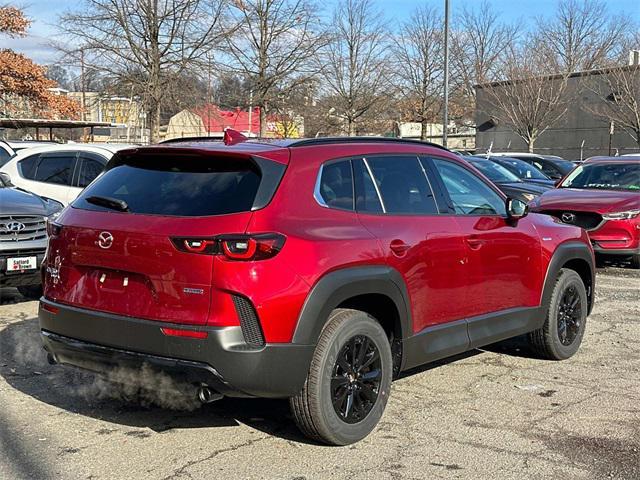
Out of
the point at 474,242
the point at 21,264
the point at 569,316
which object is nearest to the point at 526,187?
the point at 569,316

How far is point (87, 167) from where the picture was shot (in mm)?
10617

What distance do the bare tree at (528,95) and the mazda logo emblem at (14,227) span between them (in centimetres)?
3191

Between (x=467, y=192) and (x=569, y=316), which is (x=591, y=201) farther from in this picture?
(x=467, y=192)

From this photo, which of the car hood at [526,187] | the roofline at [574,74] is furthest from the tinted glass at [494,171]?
the roofline at [574,74]

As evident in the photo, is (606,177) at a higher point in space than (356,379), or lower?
higher

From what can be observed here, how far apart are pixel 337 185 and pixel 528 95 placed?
34167 millimetres

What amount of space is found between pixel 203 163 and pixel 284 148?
1.52ft

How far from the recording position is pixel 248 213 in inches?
152

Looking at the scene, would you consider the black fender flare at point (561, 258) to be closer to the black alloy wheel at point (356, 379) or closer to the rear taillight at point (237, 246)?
the black alloy wheel at point (356, 379)

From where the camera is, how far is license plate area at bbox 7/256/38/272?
729cm

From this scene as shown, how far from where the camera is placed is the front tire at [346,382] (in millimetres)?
4078

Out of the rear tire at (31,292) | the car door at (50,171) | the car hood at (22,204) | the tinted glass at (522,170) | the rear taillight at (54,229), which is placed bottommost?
the rear tire at (31,292)

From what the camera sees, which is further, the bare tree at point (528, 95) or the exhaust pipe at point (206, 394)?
the bare tree at point (528, 95)

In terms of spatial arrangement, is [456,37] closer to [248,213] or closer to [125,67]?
[125,67]
